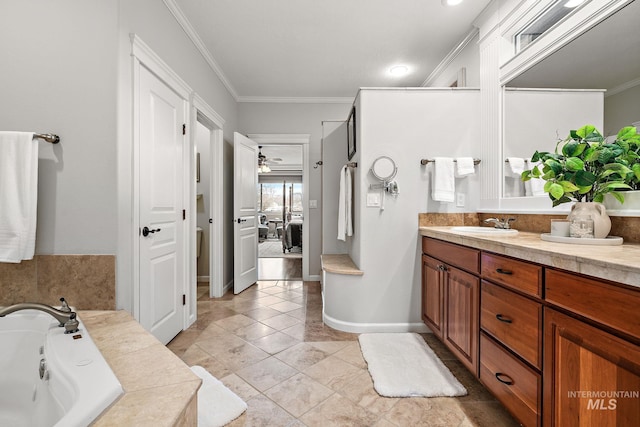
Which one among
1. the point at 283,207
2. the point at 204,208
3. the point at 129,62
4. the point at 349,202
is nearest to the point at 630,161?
the point at 349,202

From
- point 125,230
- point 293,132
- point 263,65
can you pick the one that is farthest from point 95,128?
point 293,132

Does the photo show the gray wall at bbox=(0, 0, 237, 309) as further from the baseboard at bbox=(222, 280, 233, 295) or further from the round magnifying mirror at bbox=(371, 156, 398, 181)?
the baseboard at bbox=(222, 280, 233, 295)

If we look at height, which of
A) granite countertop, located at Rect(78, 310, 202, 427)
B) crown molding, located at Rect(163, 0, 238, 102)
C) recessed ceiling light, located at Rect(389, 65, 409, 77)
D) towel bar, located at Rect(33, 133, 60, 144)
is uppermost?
recessed ceiling light, located at Rect(389, 65, 409, 77)

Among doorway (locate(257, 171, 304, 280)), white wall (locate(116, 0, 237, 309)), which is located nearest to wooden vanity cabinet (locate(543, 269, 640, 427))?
white wall (locate(116, 0, 237, 309))

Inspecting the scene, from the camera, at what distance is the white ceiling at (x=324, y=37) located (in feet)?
7.39

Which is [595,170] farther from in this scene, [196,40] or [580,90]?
[196,40]

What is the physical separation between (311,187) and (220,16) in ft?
7.38

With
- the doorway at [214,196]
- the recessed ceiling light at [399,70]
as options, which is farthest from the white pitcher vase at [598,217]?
the doorway at [214,196]

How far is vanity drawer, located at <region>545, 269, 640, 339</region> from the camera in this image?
767 mm

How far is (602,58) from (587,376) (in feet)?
5.09

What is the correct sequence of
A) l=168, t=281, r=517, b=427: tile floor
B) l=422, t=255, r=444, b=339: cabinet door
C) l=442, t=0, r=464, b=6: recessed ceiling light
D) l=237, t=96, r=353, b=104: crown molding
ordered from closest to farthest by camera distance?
l=168, t=281, r=517, b=427: tile floor, l=422, t=255, r=444, b=339: cabinet door, l=442, t=0, r=464, b=6: recessed ceiling light, l=237, t=96, r=353, b=104: crown molding

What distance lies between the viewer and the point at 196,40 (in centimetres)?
262

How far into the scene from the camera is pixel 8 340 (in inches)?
50.2

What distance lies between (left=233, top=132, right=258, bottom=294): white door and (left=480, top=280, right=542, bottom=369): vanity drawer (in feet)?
9.05
